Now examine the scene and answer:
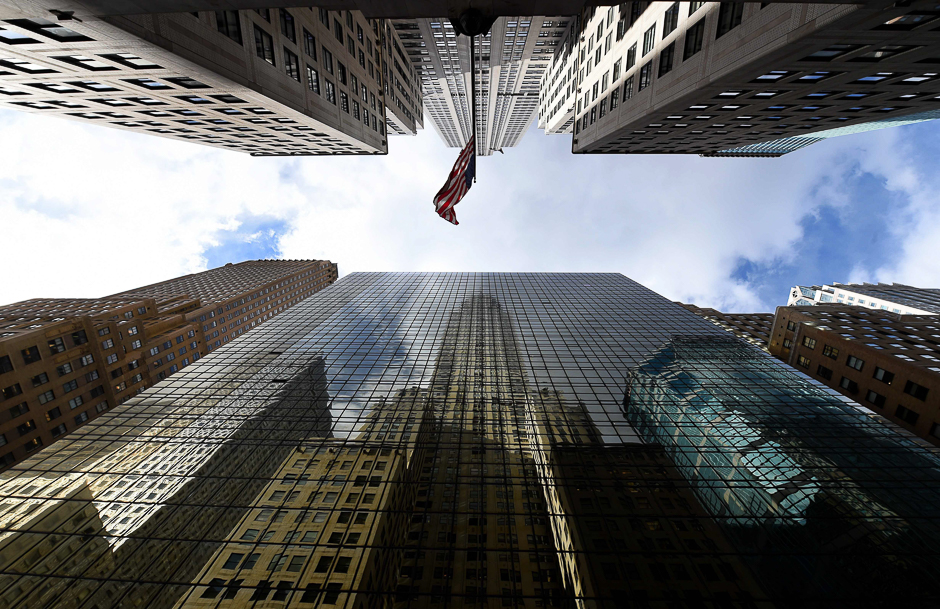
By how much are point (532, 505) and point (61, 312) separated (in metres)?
92.5

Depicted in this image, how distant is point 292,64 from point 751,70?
37059 mm

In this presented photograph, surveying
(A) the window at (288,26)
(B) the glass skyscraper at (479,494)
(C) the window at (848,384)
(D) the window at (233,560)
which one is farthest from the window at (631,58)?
(D) the window at (233,560)

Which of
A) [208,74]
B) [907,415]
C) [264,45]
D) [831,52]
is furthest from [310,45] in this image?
[907,415]

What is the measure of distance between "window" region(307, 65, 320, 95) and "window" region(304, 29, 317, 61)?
4.21 ft

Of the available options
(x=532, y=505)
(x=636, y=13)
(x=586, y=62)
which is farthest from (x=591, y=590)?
(x=586, y=62)

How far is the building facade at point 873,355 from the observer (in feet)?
116

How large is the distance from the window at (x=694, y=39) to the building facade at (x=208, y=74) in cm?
3378

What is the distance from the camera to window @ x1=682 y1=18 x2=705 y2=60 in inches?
1069

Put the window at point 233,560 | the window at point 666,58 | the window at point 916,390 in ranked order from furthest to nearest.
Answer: the window at point 916,390
the window at point 666,58
the window at point 233,560

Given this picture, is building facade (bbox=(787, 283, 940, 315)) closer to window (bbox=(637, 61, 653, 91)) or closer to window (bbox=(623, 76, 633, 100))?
window (bbox=(623, 76, 633, 100))

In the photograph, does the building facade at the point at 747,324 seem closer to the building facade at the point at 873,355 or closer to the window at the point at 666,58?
the building facade at the point at 873,355

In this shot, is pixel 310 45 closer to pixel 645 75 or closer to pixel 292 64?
pixel 292 64

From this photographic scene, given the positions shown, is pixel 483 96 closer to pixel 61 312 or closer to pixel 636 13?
pixel 636 13

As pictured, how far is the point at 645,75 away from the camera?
3528 centimetres
